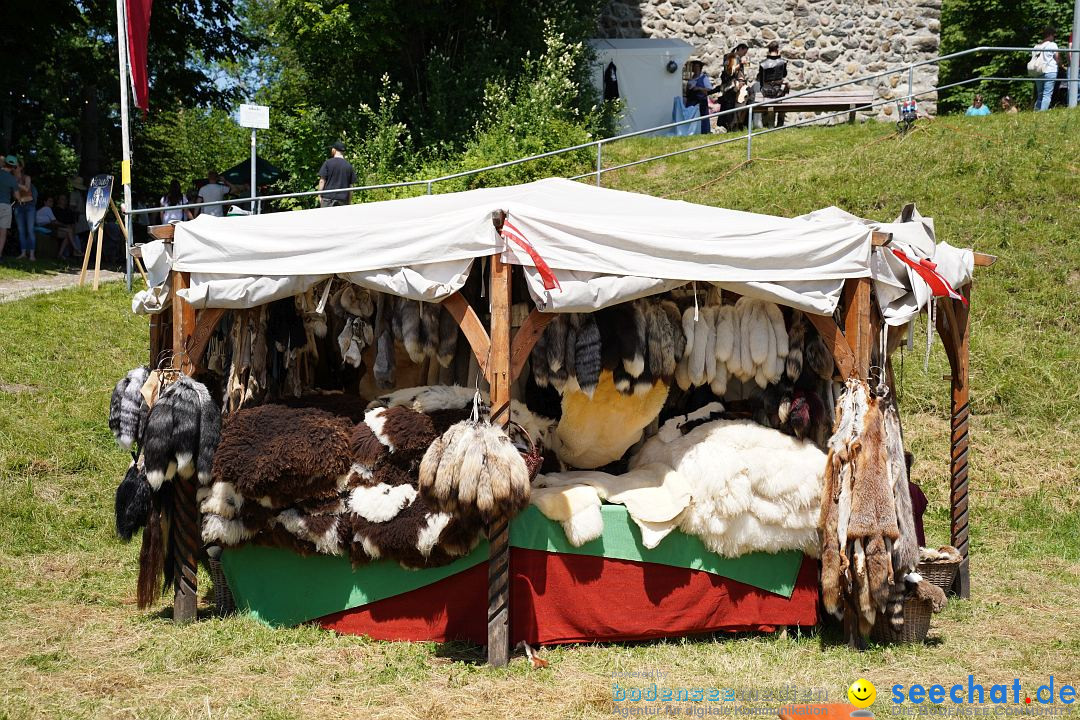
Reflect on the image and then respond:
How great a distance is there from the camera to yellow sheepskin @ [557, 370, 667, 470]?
581cm

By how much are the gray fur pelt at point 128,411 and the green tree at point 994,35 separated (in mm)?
23668

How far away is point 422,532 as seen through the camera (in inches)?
213

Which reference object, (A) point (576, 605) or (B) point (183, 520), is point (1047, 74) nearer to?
(A) point (576, 605)

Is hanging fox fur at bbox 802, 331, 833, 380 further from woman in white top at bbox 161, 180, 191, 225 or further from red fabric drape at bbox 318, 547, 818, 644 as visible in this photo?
woman in white top at bbox 161, 180, 191, 225

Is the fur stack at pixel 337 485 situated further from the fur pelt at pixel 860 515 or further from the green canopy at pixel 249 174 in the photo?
the green canopy at pixel 249 174

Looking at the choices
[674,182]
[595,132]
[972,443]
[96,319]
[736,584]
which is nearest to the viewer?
[736,584]

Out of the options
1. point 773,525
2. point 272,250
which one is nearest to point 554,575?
point 773,525

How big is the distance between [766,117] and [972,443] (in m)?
10.5

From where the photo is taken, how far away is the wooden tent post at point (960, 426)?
21.9 ft

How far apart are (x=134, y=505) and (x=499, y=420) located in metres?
2.23

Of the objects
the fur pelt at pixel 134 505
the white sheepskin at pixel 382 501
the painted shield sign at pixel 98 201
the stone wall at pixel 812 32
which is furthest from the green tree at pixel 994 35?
the fur pelt at pixel 134 505

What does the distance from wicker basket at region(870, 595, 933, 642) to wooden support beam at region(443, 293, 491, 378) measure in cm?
249

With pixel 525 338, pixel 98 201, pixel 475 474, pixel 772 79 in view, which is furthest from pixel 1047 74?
pixel 475 474

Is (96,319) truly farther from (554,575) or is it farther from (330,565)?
(554,575)
